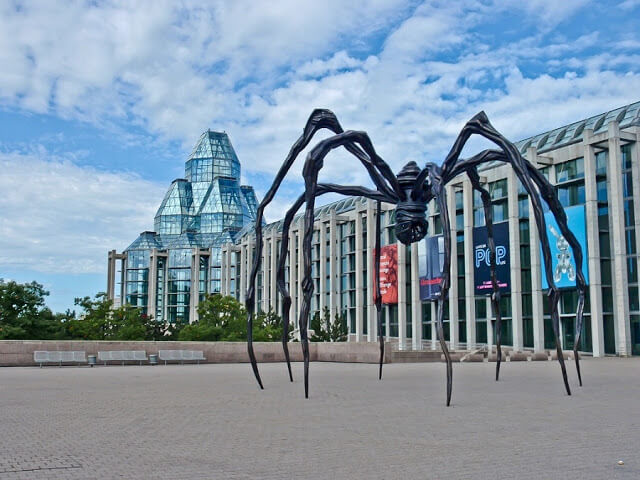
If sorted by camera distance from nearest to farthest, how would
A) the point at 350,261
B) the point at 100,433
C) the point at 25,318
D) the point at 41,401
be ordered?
1. the point at 100,433
2. the point at 41,401
3. the point at 25,318
4. the point at 350,261

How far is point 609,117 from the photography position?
147 feet

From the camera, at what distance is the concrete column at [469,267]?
48875 millimetres

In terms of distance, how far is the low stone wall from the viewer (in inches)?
955

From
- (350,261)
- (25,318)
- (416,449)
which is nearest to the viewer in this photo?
(416,449)

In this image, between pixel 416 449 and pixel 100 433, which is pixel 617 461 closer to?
pixel 416 449

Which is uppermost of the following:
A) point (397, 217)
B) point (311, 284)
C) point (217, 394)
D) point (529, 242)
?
point (529, 242)

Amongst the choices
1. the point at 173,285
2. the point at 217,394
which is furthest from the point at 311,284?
the point at 173,285

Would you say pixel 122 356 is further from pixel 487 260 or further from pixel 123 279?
pixel 123 279

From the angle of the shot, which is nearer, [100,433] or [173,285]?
[100,433]

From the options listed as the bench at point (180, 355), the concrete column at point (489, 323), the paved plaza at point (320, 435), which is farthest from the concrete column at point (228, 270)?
the paved plaza at point (320, 435)

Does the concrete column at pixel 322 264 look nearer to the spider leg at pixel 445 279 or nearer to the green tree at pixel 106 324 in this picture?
the green tree at pixel 106 324

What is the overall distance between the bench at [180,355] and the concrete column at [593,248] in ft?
79.3

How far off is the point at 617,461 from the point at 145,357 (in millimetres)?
22919

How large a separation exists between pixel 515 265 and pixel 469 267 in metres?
4.36
